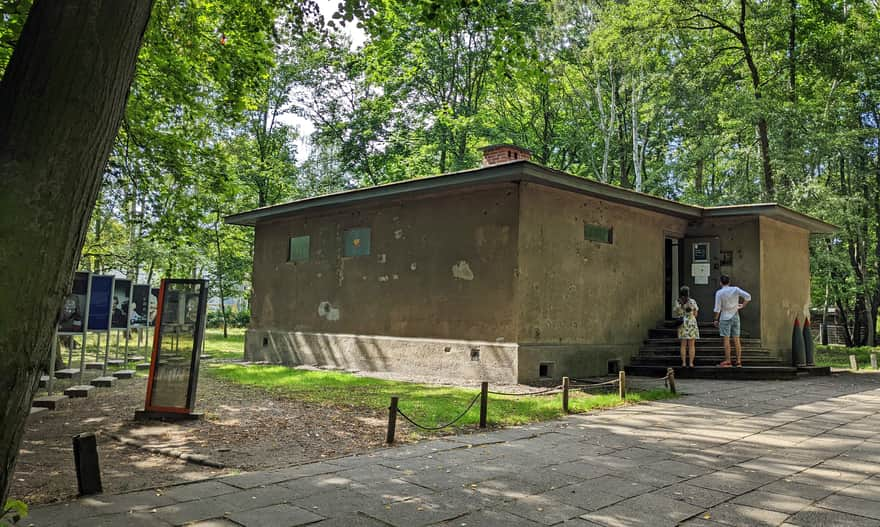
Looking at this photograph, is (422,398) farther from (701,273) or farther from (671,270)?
(701,273)

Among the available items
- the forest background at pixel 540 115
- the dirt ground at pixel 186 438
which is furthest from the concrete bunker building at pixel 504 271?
the dirt ground at pixel 186 438

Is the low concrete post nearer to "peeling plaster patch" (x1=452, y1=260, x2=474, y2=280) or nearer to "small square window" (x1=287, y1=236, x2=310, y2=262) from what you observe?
"peeling plaster patch" (x1=452, y1=260, x2=474, y2=280)

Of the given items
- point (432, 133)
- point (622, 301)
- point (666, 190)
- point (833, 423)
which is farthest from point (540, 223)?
point (666, 190)

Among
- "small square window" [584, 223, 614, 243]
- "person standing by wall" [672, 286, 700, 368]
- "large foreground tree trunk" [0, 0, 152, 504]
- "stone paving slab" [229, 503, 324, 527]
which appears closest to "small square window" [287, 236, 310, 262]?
"small square window" [584, 223, 614, 243]

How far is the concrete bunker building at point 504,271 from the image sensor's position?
1202 cm

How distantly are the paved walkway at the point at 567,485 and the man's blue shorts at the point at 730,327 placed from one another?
504cm

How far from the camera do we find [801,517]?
14.0 ft

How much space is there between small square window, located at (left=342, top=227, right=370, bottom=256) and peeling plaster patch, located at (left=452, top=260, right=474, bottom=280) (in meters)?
2.72

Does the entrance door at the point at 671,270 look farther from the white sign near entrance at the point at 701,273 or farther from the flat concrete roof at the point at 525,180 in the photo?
the flat concrete roof at the point at 525,180

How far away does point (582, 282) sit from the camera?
42.7 ft

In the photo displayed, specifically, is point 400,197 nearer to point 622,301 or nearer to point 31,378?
point 622,301

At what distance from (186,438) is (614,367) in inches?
383

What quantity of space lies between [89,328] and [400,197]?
6725 mm

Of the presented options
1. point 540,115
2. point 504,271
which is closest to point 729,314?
point 504,271
